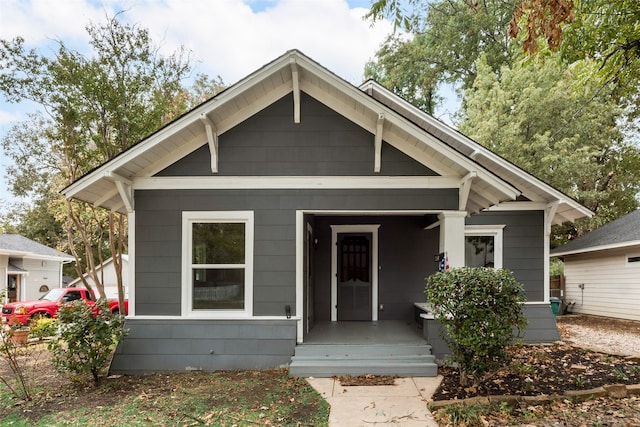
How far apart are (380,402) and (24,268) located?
18247 mm

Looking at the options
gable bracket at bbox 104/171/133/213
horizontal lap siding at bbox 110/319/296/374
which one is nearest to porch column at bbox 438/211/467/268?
horizontal lap siding at bbox 110/319/296/374

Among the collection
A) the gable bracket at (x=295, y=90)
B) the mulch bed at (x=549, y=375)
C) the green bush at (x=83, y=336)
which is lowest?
the mulch bed at (x=549, y=375)

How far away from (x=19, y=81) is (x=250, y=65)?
40.1 ft

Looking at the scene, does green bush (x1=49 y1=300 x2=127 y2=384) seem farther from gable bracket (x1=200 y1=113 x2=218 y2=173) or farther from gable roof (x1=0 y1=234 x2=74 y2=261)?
gable roof (x1=0 y1=234 x2=74 y2=261)

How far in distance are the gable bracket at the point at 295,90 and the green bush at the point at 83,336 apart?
13.5ft

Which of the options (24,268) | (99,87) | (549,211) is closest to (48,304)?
(24,268)

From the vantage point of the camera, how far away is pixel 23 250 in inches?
643

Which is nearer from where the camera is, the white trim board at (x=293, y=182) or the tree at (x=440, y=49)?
the white trim board at (x=293, y=182)

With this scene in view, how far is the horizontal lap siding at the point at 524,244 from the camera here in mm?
8711

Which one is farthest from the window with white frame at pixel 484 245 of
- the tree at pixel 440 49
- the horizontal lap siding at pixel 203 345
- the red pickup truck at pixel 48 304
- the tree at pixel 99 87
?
the tree at pixel 440 49

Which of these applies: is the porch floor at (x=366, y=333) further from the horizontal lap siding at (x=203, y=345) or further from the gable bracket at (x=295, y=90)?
the gable bracket at (x=295, y=90)

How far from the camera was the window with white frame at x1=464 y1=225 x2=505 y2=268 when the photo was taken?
887 cm

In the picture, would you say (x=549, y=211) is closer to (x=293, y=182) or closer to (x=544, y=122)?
(x=293, y=182)

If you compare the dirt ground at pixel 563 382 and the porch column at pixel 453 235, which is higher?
the porch column at pixel 453 235
